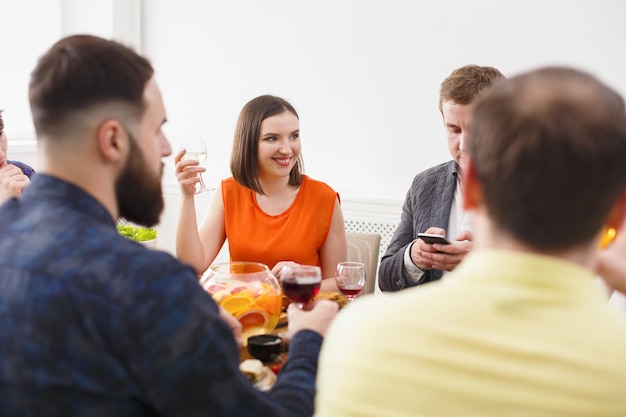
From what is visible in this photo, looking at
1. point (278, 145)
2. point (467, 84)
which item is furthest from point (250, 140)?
point (467, 84)

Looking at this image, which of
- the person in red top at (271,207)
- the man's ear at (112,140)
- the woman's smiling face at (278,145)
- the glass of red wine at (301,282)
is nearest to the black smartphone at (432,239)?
the glass of red wine at (301,282)

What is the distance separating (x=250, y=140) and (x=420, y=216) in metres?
0.79

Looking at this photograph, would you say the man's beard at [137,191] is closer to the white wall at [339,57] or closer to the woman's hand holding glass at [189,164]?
the woman's hand holding glass at [189,164]

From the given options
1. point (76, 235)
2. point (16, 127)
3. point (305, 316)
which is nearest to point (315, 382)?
point (305, 316)

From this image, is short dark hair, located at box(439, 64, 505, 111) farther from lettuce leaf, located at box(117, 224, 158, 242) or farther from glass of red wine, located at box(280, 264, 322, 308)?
lettuce leaf, located at box(117, 224, 158, 242)

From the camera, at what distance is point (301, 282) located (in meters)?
1.86

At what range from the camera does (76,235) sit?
1166mm

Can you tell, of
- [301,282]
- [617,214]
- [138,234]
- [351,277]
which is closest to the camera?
[617,214]

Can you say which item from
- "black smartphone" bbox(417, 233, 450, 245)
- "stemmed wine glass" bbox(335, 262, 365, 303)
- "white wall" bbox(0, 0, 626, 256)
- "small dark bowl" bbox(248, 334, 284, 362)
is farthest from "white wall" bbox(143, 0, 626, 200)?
"small dark bowl" bbox(248, 334, 284, 362)

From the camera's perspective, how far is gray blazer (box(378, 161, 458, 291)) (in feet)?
8.82

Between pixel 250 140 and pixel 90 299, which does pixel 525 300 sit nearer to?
pixel 90 299

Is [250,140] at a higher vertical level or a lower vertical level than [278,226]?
higher

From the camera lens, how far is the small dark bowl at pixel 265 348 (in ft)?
5.61

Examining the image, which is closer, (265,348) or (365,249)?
(265,348)
